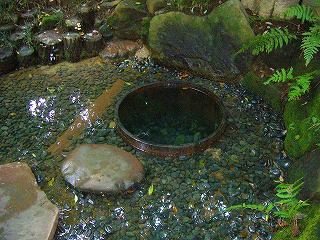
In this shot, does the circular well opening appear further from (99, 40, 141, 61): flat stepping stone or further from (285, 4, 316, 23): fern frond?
(285, 4, 316, 23): fern frond

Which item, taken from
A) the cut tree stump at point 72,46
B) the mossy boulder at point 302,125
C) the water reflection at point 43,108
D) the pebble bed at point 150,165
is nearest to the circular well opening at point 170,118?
the pebble bed at point 150,165

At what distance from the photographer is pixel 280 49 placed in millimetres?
4617

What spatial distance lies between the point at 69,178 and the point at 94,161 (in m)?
0.27

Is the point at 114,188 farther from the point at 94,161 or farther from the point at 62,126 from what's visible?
the point at 62,126

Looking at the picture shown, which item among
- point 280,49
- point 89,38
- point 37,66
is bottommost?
point 37,66

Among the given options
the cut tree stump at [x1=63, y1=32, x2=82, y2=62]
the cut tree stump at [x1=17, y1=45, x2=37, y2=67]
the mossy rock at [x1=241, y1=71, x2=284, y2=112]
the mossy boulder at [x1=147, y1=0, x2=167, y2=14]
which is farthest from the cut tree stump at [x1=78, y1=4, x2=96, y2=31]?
the mossy rock at [x1=241, y1=71, x2=284, y2=112]

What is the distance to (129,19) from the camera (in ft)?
18.3

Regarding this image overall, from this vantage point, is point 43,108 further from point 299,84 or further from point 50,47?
point 299,84

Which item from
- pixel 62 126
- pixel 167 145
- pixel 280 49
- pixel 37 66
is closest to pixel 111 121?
pixel 62 126

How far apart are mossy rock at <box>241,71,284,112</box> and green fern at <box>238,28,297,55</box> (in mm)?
461

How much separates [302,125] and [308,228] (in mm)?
1297

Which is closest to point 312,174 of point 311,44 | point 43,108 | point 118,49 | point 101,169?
point 311,44

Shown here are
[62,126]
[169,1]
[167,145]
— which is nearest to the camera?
[167,145]

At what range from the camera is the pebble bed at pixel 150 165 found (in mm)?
3459
